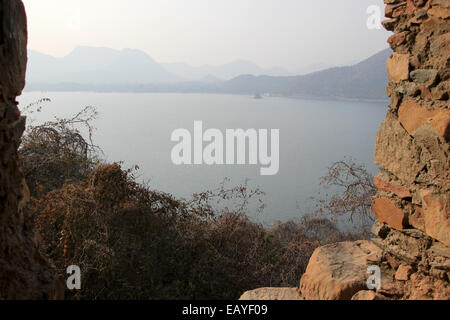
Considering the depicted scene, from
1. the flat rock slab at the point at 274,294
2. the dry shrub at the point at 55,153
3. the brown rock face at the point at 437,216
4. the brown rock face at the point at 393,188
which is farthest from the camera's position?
the dry shrub at the point at 55,153

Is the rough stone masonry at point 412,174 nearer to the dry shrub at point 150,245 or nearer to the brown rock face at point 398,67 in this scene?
the brown rock face at point 398,67

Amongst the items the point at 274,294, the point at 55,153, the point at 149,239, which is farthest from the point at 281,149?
the point at 274,294

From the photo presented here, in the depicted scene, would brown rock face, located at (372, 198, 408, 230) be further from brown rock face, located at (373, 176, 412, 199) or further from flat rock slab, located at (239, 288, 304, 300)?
flat rock slab, located at (239, 288, 304, 300)

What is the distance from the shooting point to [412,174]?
2.70m

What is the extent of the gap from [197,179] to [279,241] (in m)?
3.35

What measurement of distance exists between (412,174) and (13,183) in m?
2.62

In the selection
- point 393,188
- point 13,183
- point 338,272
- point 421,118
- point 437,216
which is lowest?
point 338,272

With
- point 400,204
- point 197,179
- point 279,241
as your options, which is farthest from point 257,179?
point 400,204

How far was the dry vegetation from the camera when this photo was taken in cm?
455

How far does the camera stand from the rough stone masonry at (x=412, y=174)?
2486 mm

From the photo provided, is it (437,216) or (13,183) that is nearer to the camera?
(13,183)

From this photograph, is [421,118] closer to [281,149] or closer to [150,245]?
[150,245]

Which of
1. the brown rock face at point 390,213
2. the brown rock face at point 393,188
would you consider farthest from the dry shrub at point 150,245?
the brown rock face at point 393,188

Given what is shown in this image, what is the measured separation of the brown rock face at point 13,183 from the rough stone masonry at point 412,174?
2154 millimetres
